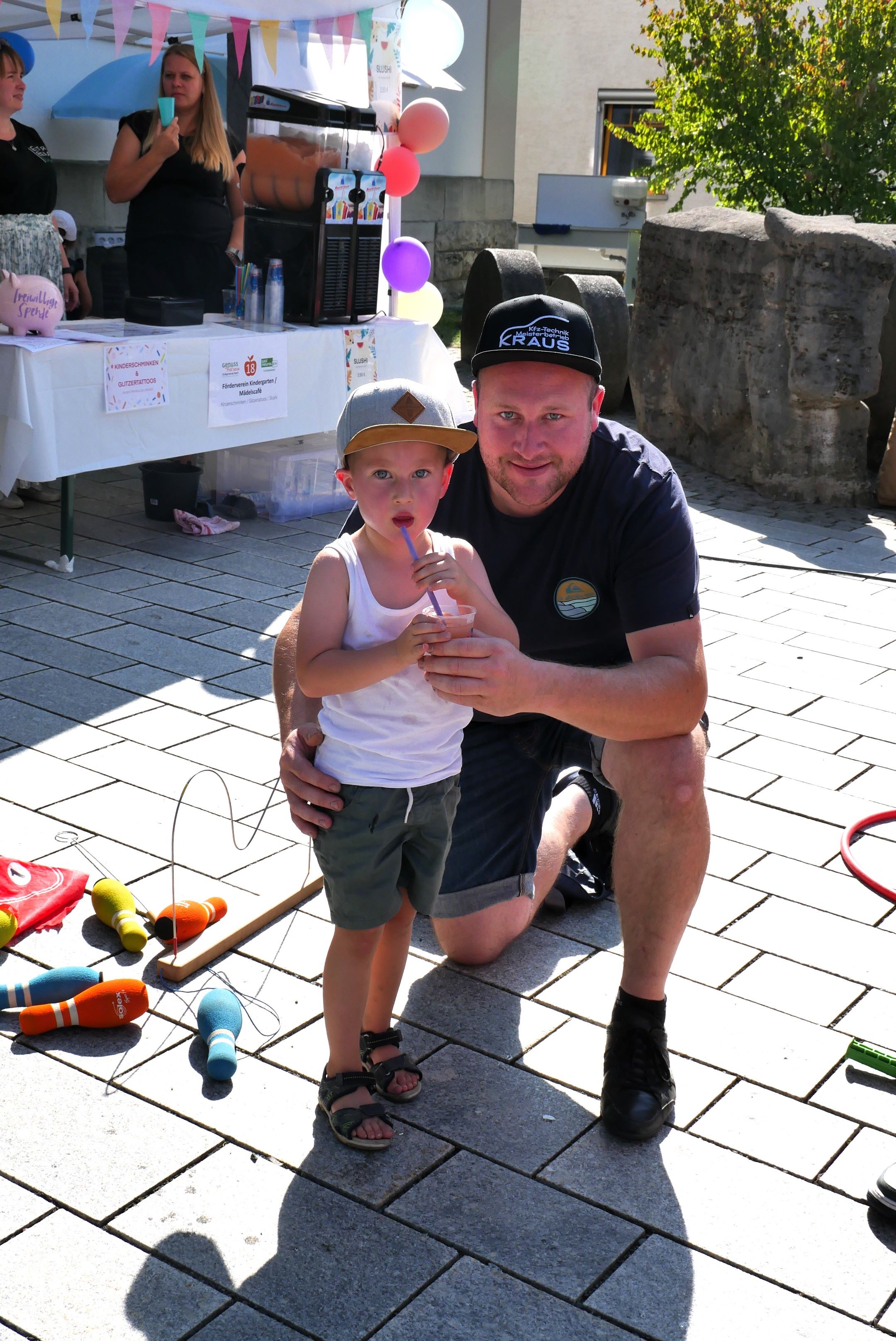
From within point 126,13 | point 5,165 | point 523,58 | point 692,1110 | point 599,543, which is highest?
point 523,58

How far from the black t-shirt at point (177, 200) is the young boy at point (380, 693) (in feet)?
14.8

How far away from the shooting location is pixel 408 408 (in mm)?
1870

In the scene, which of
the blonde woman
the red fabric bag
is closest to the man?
the red fabric bag

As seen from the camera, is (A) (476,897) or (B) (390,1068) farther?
(A) (476,897)

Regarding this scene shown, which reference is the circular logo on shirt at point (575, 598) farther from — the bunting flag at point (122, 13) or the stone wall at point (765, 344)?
the stone wall at point (765, 344)

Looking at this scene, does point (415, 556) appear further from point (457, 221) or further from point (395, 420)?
point (457, 221)

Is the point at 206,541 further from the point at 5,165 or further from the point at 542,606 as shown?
the point at 542,606

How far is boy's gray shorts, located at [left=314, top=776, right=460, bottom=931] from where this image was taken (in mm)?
2018

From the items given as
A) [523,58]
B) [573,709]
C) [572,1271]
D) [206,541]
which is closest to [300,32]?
[206,541]

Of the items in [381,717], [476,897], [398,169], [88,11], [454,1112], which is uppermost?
[88,11]

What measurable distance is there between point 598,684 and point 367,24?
5090 millimetres

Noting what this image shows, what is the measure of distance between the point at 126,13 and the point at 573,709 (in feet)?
14.0

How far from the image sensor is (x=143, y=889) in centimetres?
286

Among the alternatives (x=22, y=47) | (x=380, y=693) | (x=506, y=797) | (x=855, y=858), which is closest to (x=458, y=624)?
(x=380, y=693)
